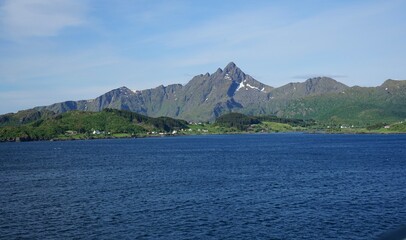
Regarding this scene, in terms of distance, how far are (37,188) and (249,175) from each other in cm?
3994

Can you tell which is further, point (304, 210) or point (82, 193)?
point (82, 193)

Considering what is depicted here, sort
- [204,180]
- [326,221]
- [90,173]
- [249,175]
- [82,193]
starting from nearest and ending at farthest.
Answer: [326,221] → [82,193] → [204,180] → [249,175] → [90,173]

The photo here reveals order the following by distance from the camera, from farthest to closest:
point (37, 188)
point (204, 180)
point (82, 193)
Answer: point (204, 180) < point (37, 188) < point (82, 193)

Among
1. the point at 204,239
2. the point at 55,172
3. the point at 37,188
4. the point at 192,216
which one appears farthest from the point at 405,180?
the point at 55,172

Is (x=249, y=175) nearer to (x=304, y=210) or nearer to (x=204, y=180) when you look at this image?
(x=204, y=180)

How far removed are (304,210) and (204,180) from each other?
3091cm

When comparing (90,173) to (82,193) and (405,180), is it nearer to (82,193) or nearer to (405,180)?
(82,193)

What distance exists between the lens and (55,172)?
10206 centimetres

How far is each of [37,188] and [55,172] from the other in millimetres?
27125

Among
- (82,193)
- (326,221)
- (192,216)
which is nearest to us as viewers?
(326,221)

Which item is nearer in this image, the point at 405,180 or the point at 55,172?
the point at 405,180

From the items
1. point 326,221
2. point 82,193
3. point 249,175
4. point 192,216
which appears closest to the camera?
point 326,221

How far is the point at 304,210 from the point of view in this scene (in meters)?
53.6

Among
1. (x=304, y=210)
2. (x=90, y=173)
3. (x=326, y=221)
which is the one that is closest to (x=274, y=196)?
(x=304, y=210)
